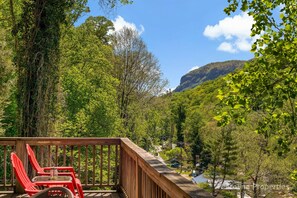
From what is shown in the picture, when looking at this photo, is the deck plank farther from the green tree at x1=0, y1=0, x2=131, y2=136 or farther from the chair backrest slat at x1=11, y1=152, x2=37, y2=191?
the chair backrest slat at x1=11, y1=152, x2=37, y2=191

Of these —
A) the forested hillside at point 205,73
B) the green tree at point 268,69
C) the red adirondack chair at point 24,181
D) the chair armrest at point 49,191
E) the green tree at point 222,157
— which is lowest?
the green tree at point 222,157

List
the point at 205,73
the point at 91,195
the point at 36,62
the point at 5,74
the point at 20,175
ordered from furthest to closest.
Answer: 1. the point at 205,73
2. the point at 5,74
3. the point at 36,62
4. the point at 91,195
5. the point at 20,175

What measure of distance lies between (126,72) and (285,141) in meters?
14.6

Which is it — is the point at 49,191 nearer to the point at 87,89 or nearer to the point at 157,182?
the point at 157,182

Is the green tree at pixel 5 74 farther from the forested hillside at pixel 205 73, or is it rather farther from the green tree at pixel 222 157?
the forested hillside at pixel 205 73

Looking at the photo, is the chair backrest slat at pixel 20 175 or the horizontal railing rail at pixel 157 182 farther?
the chair backrest slat at pixel 20 175

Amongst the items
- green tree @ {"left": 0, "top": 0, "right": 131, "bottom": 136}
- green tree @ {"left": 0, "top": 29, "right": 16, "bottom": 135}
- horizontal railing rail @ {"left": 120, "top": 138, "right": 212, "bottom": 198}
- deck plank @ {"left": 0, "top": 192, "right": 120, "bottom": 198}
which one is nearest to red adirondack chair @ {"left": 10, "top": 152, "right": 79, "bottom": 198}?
horizontal railing rail @ {"left": 120, "top": 138, "right": 212, "bottom": 198}

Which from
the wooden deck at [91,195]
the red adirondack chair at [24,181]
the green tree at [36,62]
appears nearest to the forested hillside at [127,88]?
the green tree at [36,62]

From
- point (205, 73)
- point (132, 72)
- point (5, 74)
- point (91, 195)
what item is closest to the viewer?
point (91, 195)

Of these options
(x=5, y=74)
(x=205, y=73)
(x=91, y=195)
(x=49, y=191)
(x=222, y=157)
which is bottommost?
(x=222, y=157)

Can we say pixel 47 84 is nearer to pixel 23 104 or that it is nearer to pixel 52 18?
pixel 23 104

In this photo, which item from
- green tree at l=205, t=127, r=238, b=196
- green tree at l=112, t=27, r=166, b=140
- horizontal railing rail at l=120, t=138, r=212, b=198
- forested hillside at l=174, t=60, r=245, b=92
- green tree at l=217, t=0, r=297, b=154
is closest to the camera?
horizontal railing rail at l=120, t=138, r=212, b=198

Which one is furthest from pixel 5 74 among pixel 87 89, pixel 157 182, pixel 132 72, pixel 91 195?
pixel 132 72

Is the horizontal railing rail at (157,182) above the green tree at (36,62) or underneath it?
underneath
